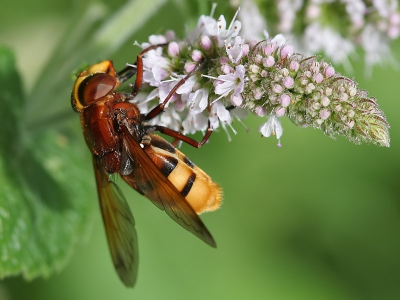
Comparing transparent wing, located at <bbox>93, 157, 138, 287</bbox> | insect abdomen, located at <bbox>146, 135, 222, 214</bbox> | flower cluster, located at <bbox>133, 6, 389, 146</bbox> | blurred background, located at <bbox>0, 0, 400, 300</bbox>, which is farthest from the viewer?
blurred background, located at <bbox>0, 0, 400, 300</bbox>

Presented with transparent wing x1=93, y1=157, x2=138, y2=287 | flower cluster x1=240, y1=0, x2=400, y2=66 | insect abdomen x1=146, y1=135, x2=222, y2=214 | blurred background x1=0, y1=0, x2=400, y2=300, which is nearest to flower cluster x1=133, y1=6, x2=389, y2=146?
insect abdomen x1=146, y1=135, x2=222, y2=214

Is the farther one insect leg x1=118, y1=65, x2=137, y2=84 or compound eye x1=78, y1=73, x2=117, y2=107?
insect leg x1=118, y1=65, x2=137, y2=84

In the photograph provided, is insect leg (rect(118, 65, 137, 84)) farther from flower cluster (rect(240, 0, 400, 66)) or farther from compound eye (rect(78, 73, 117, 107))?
flower cluster (rect(240, 0, 400, 66))

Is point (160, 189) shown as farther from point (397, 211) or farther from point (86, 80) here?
point (397, 211)

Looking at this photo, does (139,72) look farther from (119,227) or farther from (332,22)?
(332,22)

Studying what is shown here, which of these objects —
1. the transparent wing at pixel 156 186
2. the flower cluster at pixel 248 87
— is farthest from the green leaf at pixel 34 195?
the flower cluster at pixel 248 87

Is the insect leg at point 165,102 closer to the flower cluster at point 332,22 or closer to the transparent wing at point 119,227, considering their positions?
the transparent wing at point 119,227
